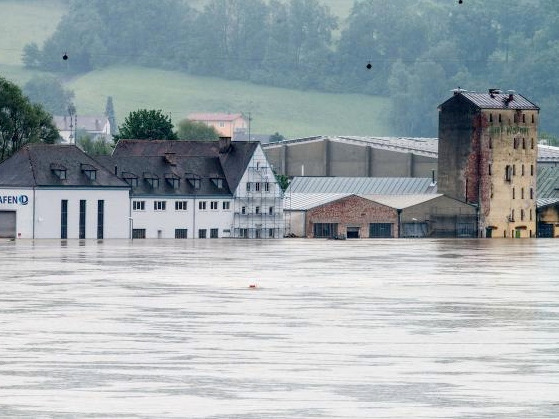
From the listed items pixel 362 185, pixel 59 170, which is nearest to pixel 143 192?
pixel 59 170

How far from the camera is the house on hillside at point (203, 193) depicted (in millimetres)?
162375

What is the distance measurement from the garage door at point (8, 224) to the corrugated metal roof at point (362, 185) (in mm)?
42105

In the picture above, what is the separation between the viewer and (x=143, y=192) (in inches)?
6378

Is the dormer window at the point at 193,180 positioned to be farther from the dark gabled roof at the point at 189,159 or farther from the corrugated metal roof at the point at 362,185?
the corrugated metal roof at the point at 362,185

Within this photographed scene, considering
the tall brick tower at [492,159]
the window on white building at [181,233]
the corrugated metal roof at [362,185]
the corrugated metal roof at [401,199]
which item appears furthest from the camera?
the corrugated metal roof at [362,185]

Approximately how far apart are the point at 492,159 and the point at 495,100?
6.97 meters

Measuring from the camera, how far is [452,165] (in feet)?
591

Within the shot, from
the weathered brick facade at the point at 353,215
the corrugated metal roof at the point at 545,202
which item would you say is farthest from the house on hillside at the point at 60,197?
the corrugated metal roof at the point at 545,202

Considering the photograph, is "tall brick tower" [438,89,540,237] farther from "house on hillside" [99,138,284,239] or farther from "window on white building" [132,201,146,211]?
"window on white building" [132,201,146,211]

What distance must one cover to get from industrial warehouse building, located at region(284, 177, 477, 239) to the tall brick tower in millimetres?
3004

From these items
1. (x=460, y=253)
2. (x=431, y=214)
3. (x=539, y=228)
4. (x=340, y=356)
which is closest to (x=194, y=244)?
(x=460, y=253)

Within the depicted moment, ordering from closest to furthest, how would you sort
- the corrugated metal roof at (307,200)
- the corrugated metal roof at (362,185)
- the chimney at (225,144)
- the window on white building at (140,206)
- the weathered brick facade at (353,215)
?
the window on white building at (140,206), the weathered brick facade at (353,215), the corrugated metal roof at (307,200), the chimney at (225,144), the corrugated metal roof at (362,185)

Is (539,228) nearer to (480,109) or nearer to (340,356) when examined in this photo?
(480,109)

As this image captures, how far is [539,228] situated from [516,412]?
148m
